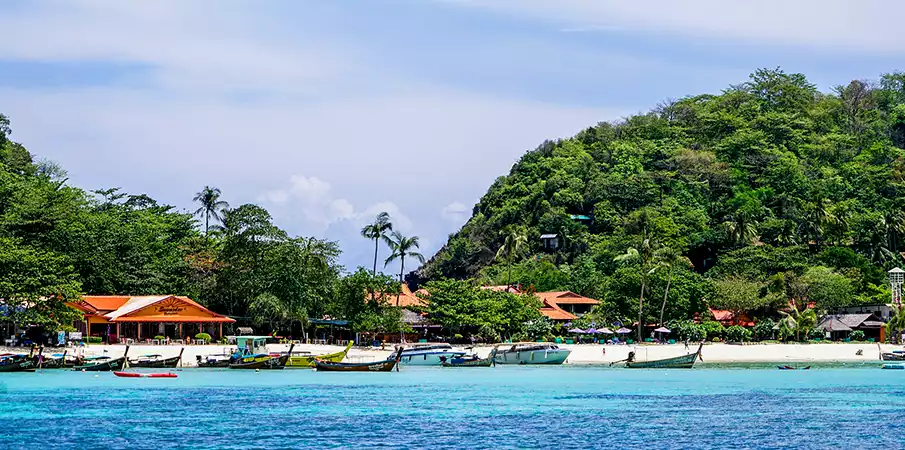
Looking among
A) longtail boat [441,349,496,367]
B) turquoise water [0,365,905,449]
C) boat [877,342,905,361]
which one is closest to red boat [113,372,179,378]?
turquoise water [0,365,905,449]

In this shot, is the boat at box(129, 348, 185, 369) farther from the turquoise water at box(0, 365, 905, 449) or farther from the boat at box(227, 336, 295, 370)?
the turquoise water at box(0, 365, 905, 449)

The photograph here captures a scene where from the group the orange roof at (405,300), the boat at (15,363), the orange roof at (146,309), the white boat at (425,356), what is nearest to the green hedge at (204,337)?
the orange roof at (146,309)

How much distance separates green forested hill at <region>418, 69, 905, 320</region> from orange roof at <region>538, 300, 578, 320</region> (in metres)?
4.12

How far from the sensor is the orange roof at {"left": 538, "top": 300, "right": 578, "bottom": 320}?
84.7 m

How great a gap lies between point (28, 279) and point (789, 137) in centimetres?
8831

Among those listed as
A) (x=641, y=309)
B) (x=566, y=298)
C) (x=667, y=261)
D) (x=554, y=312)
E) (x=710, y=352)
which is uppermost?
(x=667, y=261)

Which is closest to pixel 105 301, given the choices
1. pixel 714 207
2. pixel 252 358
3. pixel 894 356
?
pixel 252 358

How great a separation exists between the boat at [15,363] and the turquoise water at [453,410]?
8.62 feet

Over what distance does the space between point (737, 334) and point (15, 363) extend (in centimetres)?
4746

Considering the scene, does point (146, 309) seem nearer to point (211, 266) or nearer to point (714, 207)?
point (211, 266)

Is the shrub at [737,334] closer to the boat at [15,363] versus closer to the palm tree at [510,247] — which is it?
the palm tree at [510,247]

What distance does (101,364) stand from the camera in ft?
193

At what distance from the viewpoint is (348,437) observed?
33.2 m

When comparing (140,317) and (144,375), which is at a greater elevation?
(140,317)
